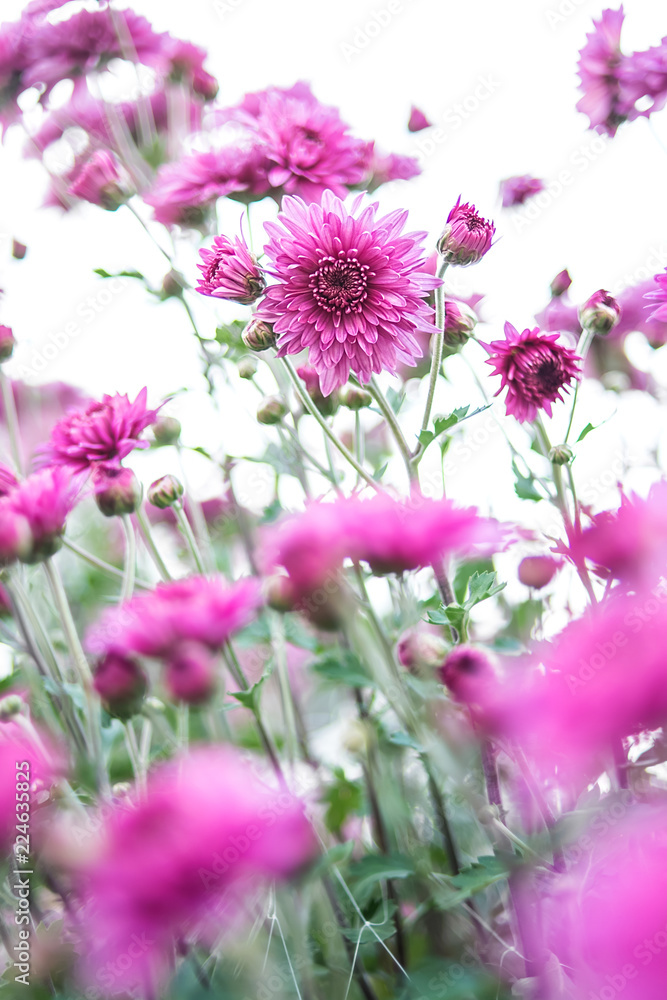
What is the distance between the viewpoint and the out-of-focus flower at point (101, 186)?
864 millimetres

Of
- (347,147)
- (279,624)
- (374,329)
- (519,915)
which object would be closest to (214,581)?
(279,624)

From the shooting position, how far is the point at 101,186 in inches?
34.0

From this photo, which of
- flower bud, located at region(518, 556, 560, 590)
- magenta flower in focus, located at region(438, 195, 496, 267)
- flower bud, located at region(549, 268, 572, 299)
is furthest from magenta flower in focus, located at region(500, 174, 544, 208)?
flower bud, located at region(518, 556, 560, 590)

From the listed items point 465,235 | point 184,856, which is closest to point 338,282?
point 465,235

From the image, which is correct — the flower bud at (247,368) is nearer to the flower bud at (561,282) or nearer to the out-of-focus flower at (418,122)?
the flower bud at (561,282)

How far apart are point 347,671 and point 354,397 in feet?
Answer: 0.92

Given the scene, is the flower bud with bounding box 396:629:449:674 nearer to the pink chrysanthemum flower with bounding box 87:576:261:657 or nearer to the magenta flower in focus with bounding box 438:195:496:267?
the pink chrysanthemum flower with bounding box 87:576:261:657

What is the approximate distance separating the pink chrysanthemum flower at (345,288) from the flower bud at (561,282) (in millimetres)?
245

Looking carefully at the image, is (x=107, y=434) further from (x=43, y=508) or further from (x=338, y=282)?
(x=338, y=282)

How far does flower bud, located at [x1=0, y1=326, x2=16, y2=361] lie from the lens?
847 mm

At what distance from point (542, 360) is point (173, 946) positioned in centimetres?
56

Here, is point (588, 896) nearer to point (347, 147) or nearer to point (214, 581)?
point (214, 581)

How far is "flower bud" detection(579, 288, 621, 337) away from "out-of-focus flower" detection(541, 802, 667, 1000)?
1.47ft

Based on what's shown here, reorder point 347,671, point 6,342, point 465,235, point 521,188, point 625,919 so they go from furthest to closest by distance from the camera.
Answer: point 521,188 < point 6,342 < point 347,671 < point 465,235 < point 625,919
